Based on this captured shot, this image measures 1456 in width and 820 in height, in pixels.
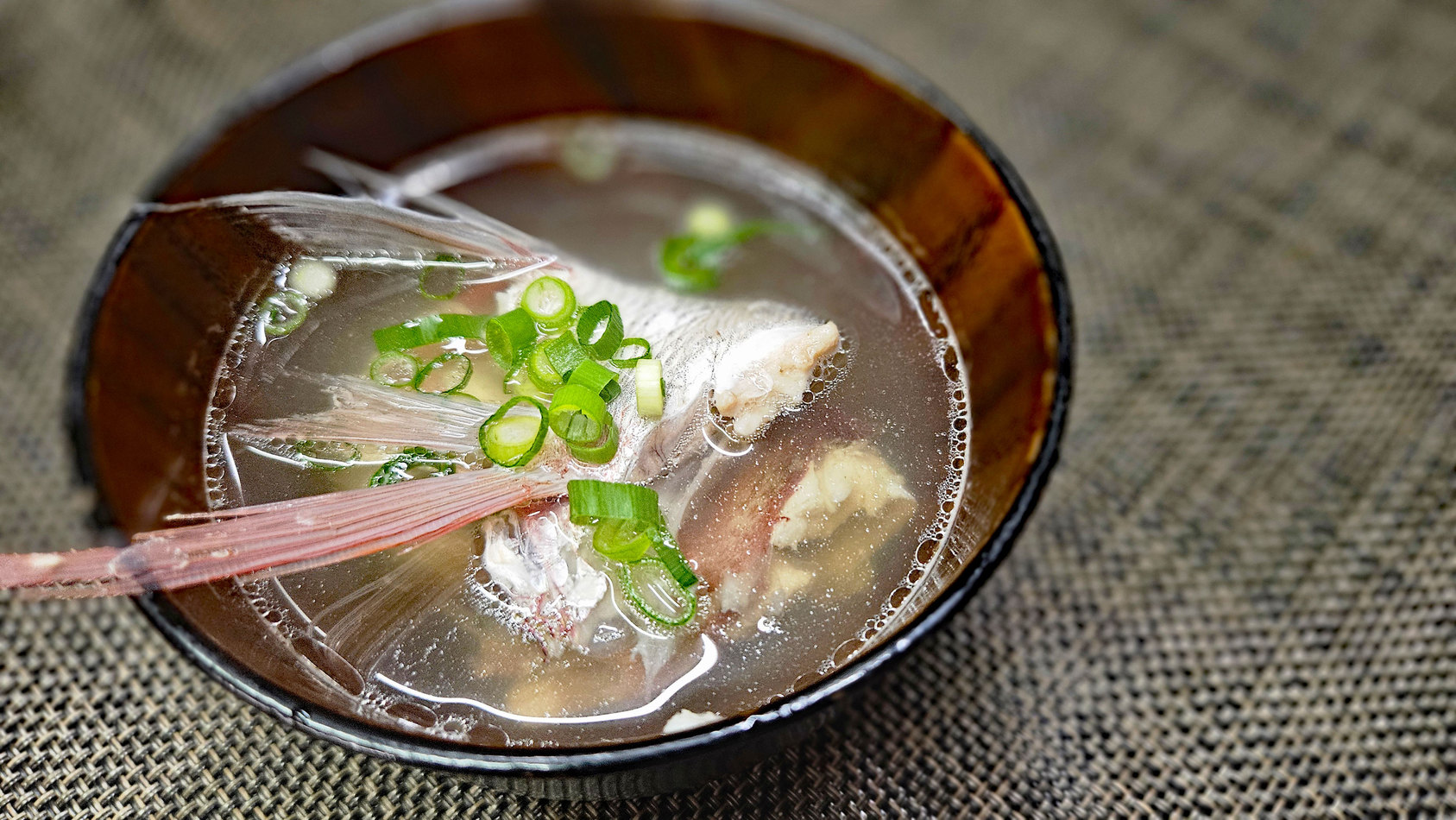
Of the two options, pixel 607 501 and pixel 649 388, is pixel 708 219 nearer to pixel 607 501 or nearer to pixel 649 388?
pixel 649 388

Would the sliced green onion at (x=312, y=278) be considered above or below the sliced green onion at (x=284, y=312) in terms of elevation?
above

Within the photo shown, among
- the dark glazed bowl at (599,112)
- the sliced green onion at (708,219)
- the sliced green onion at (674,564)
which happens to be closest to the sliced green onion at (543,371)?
the sliced green onion at (674,564)

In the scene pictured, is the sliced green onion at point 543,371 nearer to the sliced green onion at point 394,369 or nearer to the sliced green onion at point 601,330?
the sliced green onion at point 601,330

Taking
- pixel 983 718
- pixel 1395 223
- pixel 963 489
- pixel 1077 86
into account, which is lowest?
pixel 983 718

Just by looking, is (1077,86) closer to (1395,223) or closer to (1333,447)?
(1395,223)

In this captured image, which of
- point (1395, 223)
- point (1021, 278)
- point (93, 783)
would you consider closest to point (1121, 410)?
point (1021, 278)

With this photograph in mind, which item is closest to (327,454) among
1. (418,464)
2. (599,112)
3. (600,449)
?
(418,464)
